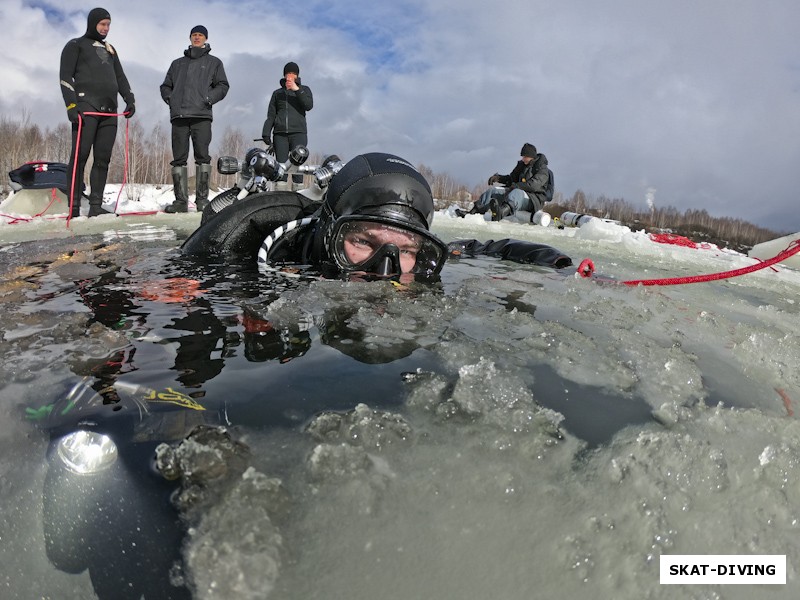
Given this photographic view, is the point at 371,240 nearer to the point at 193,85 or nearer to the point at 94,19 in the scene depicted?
the point at 193,85

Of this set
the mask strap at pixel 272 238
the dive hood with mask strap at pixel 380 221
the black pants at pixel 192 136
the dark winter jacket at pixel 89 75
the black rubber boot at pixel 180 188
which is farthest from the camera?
the black rubber boot at pixel 180 188

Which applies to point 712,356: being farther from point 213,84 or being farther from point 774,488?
point 213,84

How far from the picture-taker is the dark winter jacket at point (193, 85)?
680cm

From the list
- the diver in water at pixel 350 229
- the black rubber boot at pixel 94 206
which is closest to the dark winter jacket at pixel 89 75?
the black rubber boot at pixel 94 206

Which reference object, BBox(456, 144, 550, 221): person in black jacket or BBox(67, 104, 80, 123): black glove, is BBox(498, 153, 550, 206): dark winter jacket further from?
BBox(67, 104, 80, 123): black glove

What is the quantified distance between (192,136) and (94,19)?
171cm

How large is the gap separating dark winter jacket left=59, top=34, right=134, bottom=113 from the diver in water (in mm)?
3699

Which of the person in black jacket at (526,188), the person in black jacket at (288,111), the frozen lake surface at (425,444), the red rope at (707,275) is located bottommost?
the frozen lake surface at (425,444)

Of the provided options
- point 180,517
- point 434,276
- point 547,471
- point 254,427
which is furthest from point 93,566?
point 434,276

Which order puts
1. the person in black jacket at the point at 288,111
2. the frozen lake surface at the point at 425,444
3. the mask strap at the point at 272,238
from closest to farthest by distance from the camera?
the frozen lake surface at the point at 425,444 → the mask strap at the point at 272,238 → the person in black jacket at the point at 288,111

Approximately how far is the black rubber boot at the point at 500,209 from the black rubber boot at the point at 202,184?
5460 mm

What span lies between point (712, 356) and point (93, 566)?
1.94 meters

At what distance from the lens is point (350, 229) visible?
9.98ft

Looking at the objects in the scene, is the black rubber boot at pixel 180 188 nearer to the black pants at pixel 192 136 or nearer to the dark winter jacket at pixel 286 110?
the black pants at pixel 192 136
